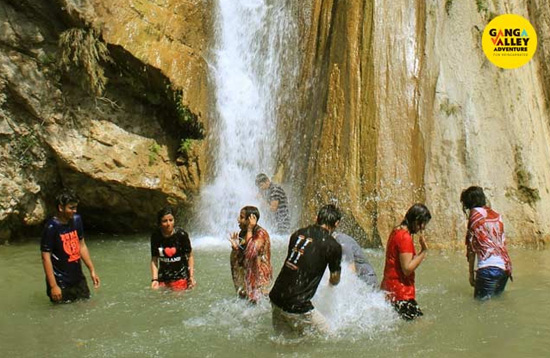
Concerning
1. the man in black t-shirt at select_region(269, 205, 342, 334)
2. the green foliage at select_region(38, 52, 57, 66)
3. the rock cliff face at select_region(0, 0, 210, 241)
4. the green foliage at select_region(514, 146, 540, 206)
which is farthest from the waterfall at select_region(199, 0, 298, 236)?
the man in black t-shirt at select_region(269, 205, 342, 334)

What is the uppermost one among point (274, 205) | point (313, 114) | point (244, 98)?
point (244, 98)

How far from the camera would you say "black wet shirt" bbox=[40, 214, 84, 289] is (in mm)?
6367

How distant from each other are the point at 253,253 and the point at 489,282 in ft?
8.49

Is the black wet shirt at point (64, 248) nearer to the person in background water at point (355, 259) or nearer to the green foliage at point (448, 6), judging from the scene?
the person in background water at point (355, 259)

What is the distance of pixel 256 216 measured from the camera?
6047mm

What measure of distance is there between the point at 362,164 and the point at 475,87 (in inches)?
103

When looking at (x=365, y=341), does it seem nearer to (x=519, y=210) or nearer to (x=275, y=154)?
(x=519, y=210)

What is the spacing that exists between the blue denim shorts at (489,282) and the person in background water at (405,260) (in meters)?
1.09

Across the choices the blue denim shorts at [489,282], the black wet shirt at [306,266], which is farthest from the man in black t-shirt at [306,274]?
the blue denim shorts at [489,282]

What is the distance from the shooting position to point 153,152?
1151 cm

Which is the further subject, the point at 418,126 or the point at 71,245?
the point at 418,126

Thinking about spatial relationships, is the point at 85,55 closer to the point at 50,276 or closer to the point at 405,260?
the point at 50,276

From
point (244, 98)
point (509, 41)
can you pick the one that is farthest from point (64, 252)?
point (509, 41)

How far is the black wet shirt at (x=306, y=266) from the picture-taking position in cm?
517
